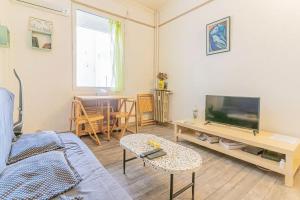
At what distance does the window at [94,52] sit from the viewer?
130 inches

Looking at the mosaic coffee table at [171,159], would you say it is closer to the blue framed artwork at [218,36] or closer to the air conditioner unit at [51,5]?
the blue framed artwork at [218,36]

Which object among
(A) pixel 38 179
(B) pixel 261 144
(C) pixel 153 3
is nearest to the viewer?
(A) pixel 38 179

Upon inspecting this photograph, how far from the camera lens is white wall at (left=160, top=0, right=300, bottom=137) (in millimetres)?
→ 2109

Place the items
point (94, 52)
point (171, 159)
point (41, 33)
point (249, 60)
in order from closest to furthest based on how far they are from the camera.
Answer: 1. point (171, 159)
2. point (249, 60)
3. point (41, 33)
4. point (94, 52)

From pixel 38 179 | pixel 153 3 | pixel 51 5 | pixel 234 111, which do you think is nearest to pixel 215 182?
pixel 234 111

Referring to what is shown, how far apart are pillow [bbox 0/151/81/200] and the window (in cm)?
256

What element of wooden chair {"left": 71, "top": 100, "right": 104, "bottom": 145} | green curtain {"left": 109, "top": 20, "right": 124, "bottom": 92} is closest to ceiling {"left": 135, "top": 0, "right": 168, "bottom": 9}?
green curtain {"left": 109, "top": 20, "right": 124, "bottom": 92}

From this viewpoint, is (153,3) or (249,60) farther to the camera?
(153,3)

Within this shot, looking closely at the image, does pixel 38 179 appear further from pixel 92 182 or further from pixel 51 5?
pixel 51 5

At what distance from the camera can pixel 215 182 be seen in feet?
5.49

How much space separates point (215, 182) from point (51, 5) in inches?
142

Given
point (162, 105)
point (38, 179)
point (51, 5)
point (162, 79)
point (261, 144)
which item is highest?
point (51, 5)

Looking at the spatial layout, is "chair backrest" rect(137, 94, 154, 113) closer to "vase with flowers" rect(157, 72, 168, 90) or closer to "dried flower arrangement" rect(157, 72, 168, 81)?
"vase with flowers" rect(157, 72, 168, 90)

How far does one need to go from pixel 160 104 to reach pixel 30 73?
263 centimetres
